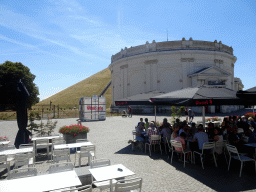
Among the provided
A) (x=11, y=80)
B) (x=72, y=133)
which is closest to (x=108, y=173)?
(x=72, y=133)

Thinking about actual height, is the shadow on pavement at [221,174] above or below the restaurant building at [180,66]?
below

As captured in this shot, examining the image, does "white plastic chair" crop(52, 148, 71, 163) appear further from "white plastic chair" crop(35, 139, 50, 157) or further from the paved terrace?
"white plastic chair" crop(35, 139, 50, 157)

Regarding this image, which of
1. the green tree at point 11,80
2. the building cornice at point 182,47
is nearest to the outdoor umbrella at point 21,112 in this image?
the building cornice at point 182,47

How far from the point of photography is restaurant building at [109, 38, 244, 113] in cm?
3597

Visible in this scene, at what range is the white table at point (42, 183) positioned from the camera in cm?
373

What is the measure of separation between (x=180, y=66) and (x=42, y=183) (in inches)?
1420

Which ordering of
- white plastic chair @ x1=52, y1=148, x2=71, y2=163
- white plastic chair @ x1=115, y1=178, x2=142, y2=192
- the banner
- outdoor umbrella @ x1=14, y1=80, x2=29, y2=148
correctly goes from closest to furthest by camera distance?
white plastic chair @ x1=115, y1=178, x2=142, y2=192 < white plastic chair @ x1=52, y1=148, x2=71, y2=163 < outdoor umbrella @ x1=14, y1=80, x2=29, y2=148 < the banner

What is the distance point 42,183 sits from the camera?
394 centimetres

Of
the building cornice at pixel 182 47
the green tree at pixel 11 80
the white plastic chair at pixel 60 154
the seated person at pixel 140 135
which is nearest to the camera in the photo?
the white plastic chair at pixel 60 154

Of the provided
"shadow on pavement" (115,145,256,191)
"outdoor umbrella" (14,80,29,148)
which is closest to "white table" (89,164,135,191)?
"shadow on pavement" (115,145,256,191)

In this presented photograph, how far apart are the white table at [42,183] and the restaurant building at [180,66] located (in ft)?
110

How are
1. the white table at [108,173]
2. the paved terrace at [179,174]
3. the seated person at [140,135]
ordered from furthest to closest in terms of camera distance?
A: the seated person at [140,135], the paved terrace at [179,174], the white table at [108,173]

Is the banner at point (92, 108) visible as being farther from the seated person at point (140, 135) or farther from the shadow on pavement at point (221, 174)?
the shadow on pavement at point (221, 174)

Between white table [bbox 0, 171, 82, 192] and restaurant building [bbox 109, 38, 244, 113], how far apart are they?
33.4 meters
